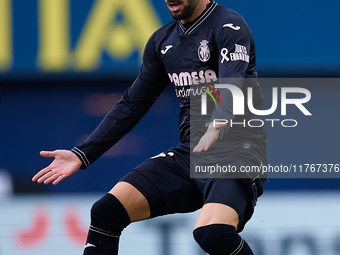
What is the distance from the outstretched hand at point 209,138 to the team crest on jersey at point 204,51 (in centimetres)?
53

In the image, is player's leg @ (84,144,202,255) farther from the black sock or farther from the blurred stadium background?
the blurred stadium background

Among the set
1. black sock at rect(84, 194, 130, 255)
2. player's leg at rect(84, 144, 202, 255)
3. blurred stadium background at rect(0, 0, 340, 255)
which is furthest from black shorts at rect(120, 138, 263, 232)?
blurred stadium background at rect(0, 0, 340, 255)

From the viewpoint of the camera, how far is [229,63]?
367 centimetres

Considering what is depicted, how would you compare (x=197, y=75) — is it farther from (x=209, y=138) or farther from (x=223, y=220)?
(x=223, y=220)

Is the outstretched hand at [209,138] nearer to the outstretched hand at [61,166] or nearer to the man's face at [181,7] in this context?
the man's face at [181,7]

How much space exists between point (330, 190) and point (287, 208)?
70 cm

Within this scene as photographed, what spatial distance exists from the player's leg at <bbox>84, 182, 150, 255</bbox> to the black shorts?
7 centimetres

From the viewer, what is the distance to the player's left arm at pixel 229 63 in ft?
11.6

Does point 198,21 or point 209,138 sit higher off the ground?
point 198,21

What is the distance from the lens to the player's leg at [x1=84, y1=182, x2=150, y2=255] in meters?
3.79

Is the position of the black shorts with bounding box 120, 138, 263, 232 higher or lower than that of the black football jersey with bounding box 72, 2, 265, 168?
lower

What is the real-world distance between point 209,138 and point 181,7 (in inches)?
34.7

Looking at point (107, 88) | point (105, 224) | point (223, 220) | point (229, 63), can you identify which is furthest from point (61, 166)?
point (107, 88)

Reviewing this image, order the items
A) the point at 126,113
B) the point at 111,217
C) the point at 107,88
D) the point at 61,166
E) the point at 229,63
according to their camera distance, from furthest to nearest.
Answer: the point at 107,88, the point at 126,113, the point at 61,166, the point at 111,217, the point at 229,63
